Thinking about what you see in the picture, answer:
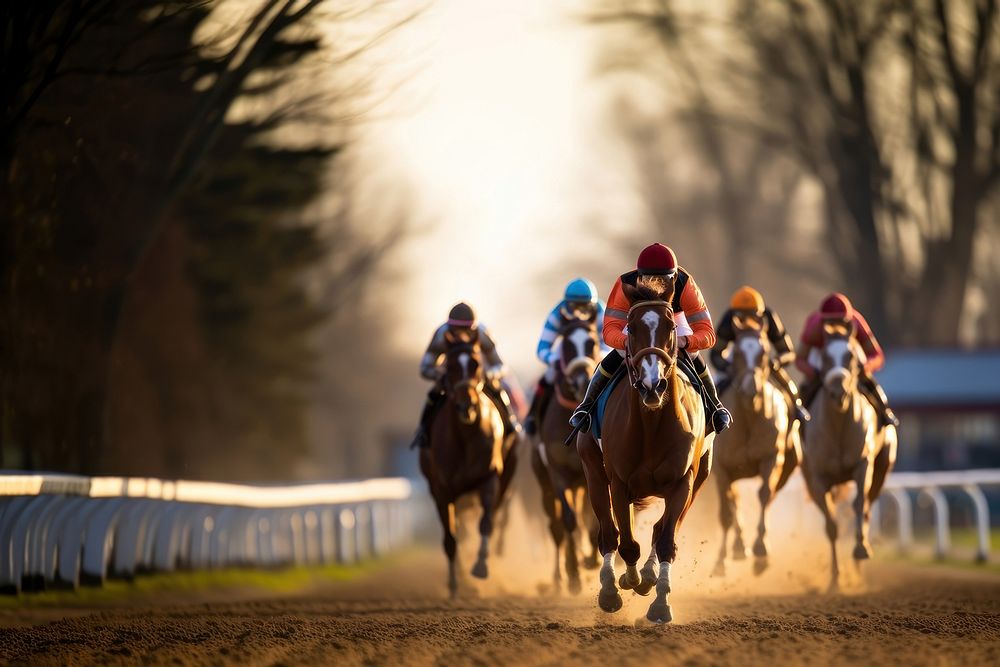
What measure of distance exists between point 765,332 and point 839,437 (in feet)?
3.48

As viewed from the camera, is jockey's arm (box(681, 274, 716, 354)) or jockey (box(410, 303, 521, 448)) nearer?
jockey's arm (box(681, 274, 716, 354))

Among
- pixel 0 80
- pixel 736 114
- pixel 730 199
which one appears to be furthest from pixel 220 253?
pixel 0 80

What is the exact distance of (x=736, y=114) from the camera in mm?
39031

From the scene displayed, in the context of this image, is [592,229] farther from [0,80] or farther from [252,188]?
[0,80]

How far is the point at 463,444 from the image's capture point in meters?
16.5

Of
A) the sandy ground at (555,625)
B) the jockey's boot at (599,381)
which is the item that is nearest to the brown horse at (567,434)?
the sandy ground at (555,625)

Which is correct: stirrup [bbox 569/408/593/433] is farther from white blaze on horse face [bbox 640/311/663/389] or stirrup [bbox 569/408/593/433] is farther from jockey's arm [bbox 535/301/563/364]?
jockey's arm [bbox 535/301/563/364]

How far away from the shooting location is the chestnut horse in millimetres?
16844

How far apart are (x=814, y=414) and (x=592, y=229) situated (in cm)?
4228

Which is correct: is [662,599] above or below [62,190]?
below

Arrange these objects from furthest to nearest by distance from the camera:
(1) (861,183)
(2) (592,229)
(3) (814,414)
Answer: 1. (2) (592,229)
2. (1) (861,183)
3. (3) (814,414)

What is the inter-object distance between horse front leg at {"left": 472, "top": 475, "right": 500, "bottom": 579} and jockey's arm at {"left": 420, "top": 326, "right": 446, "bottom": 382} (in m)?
0.98

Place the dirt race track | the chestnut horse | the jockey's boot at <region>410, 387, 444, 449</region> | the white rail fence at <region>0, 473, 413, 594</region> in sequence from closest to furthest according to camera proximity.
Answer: the dirt race track → the white rail fence at <region>0, 473, 413, 594</region> → the jockey's boot at <region>410, 387, 444, 449</region> → the chestnut horse

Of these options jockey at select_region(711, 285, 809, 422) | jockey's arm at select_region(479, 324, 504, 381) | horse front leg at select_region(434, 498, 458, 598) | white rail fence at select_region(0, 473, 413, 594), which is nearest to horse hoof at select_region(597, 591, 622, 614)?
horse front leg at select_region(434, 498, 458, 598)
